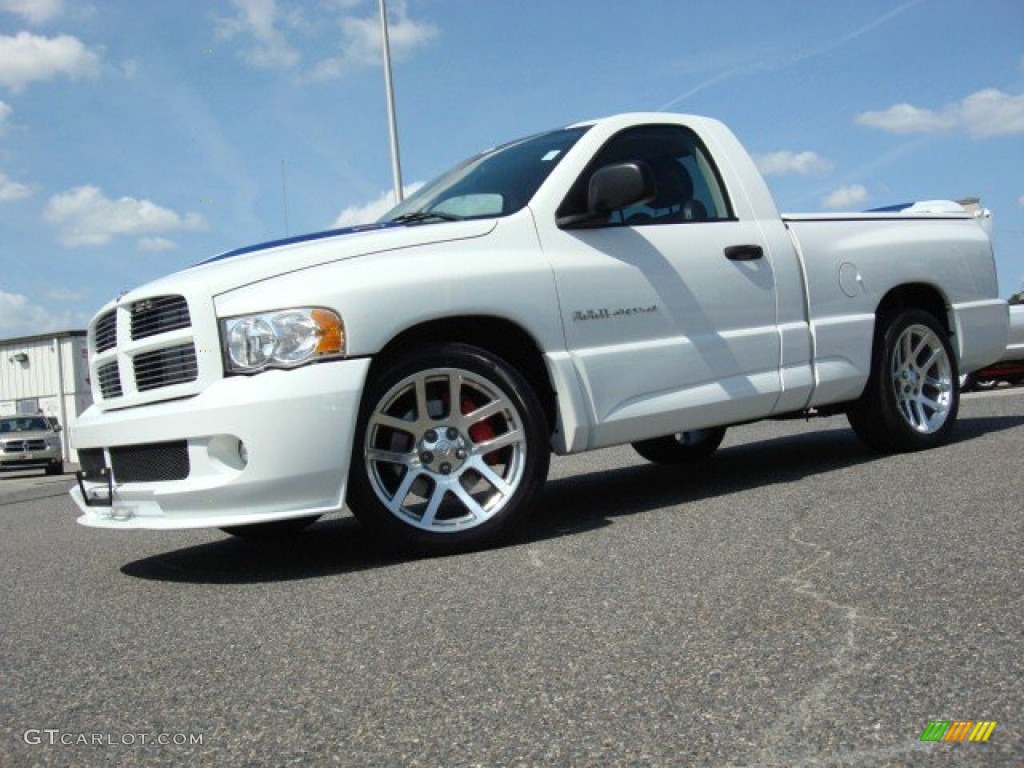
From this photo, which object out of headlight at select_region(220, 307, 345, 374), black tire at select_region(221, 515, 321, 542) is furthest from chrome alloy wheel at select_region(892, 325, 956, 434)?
headlight at select_region(220, 307, 345, 374)

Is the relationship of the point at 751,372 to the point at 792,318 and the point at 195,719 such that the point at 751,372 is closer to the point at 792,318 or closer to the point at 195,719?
the point at 792,318

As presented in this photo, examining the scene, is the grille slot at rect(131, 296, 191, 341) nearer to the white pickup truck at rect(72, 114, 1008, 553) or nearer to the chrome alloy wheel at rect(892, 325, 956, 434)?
the white pickup truck at rect(72, 114, 1008, 553)

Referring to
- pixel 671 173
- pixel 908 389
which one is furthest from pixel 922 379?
pixel 671 173

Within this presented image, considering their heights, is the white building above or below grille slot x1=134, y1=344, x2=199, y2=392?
above

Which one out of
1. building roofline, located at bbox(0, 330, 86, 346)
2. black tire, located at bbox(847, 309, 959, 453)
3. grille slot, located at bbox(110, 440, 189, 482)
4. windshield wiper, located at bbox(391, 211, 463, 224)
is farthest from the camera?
building roofline, located at bbox(0, 330, 86, 346)

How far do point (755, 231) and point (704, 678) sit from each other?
3.42 metres

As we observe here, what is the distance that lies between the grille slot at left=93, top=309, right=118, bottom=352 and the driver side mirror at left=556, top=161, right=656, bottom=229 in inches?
79.0

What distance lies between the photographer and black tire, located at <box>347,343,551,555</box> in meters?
4.09

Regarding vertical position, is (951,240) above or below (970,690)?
above

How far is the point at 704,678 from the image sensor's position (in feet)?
7.77

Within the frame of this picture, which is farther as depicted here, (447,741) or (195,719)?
(195,719)

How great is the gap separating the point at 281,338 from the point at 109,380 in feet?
4.00

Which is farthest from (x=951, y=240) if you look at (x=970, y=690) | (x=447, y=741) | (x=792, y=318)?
(x=447, y=741)

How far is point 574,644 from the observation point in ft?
8.92
